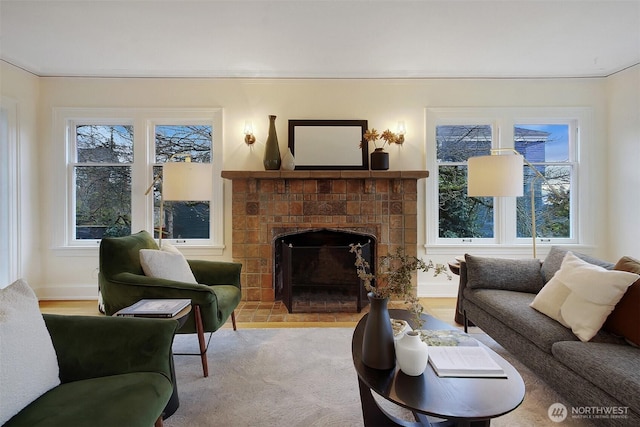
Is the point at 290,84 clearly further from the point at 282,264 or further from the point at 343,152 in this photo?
the point at 282,264

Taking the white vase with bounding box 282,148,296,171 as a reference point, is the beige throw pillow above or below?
below

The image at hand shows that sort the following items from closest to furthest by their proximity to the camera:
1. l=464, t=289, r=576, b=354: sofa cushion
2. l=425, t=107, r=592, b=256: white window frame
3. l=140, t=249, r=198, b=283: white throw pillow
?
1. l=464, t=289, r=576, b=354: sofa cushion
2. l=140, t=249, r=198, b=283: white throw pillow
3. l=425, t=107, r=592, b=256: white window frame

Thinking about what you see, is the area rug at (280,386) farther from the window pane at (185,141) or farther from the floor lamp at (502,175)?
the window pane at (185,141)

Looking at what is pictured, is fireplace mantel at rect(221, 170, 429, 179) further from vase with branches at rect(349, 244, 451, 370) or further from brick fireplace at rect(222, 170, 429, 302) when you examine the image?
vase with branches at rect(349, 244, 451, 370)

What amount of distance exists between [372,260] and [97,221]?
322 centimetres

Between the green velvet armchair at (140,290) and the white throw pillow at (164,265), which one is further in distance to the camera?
the white throw pillow at (164,265)

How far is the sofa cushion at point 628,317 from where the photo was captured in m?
1.49

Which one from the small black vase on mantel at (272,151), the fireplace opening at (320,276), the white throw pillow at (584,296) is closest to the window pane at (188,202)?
the small black vase on mantel at (272,151)

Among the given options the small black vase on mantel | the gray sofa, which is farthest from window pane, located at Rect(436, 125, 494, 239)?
the small black vase on mantel

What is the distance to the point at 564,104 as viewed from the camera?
11.7 feet

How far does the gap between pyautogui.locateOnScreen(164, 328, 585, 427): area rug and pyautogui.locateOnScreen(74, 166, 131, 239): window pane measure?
73.8 inches

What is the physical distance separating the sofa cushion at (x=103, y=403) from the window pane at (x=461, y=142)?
11.5 feet

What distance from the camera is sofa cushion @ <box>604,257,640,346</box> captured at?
149 centimetres

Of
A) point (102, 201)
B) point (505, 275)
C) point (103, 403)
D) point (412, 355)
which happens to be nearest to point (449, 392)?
point (412, 355)
